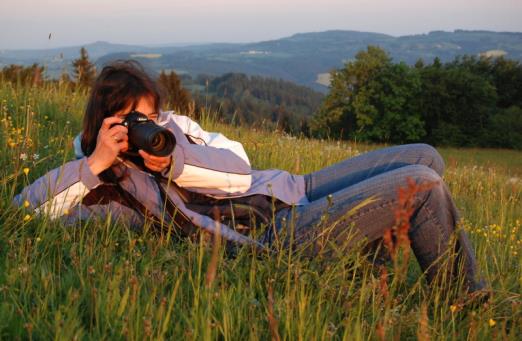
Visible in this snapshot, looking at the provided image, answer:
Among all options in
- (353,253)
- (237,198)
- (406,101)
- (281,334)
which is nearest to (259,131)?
(237,198)

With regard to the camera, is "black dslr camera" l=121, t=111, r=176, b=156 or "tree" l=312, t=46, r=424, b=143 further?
"tree" l=312, t=46, r=424, b=143

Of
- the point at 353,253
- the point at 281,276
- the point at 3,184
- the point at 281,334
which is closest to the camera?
the point at 281,334

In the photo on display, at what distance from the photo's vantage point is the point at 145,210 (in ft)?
8.27

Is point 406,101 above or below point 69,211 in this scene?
below

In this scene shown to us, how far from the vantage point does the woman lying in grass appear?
7.39 ft

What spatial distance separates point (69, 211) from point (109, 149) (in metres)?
0.32

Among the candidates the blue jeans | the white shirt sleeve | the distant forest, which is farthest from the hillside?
the blue jeans

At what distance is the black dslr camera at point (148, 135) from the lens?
2162 mm

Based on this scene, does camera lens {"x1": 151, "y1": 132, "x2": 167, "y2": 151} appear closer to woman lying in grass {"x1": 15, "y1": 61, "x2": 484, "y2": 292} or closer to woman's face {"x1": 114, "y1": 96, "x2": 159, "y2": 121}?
woman lying in grass {"x1": 15, "y1": 61, "x2": 484, "y2": 292}

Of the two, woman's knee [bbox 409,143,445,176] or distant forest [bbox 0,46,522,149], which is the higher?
woman's knee [bbox 409,143,445,176]

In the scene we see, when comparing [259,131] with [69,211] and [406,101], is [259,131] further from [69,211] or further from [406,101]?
[406,101]

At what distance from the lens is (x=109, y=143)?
92.2 inches

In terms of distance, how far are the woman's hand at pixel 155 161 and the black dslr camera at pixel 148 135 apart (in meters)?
0.04

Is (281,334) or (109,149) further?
(109,149)
